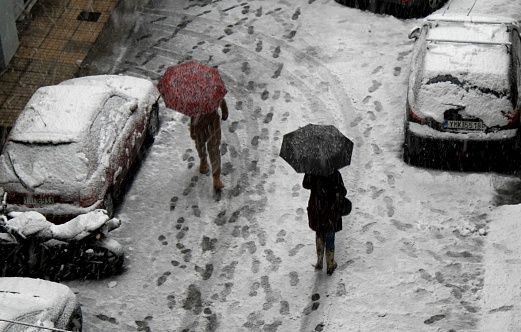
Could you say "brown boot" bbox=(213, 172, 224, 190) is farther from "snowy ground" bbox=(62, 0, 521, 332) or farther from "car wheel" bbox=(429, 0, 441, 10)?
"car wheel" bbox=(429, 0, 441, 10)

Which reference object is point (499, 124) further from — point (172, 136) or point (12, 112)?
point (12, 112)

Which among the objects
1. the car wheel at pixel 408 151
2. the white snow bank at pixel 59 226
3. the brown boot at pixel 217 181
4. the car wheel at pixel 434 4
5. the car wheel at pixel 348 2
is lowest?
the brown boot at pixel 217 181

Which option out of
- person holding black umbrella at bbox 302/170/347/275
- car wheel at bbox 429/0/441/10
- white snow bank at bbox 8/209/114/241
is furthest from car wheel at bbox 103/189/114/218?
car wheel at bbox 429/0/441/10

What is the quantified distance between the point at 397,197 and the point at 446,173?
0.87 m

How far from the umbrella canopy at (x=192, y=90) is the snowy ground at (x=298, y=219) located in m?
1.42

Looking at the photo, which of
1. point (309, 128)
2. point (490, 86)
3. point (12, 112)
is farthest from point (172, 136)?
point (490, 86)

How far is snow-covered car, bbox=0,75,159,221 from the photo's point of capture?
36.8 ft

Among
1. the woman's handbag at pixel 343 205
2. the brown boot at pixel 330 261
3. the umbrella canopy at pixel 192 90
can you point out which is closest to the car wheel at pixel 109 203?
the umbrella canopy at pixel 192 90

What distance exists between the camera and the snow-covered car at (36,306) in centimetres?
854

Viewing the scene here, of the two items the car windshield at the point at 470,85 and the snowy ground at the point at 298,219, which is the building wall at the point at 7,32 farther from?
the car windshield at the point at 470,85

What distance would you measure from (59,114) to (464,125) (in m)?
5.61

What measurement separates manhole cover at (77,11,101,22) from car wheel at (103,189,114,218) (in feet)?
20.6

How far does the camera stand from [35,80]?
15.4 m

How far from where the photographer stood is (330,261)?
10.8 meters
